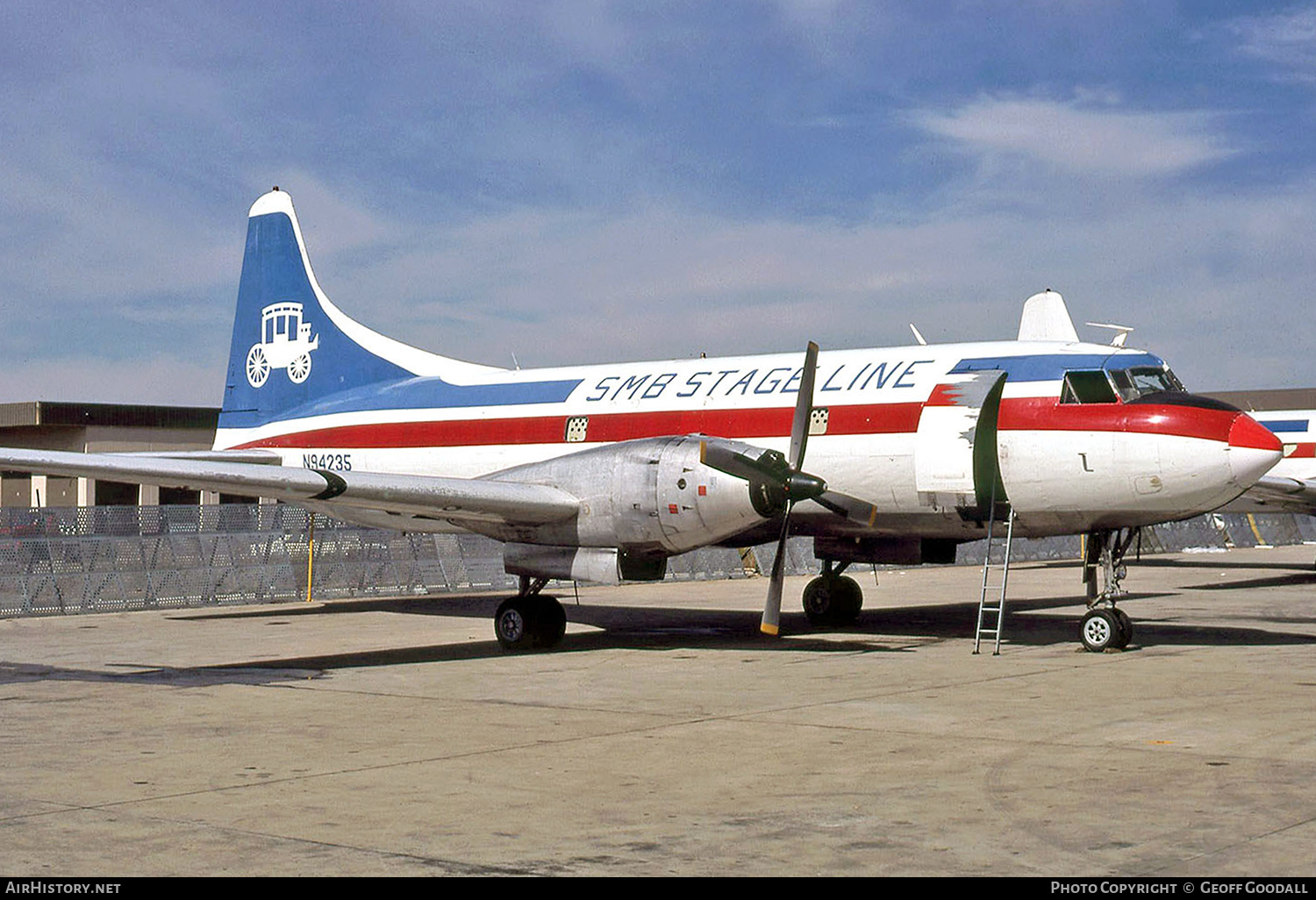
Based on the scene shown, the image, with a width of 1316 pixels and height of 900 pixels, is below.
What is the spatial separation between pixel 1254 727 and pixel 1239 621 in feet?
39.5

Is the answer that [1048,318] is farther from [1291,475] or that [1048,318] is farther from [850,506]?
[850,506]

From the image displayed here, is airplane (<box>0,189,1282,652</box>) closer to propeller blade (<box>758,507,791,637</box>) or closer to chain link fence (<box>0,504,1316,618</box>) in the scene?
propeller blade (<box>758,507,791,637</box>)

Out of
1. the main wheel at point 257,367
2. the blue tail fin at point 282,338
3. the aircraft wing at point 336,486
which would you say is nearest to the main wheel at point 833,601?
the aircraft wing at point 336,486

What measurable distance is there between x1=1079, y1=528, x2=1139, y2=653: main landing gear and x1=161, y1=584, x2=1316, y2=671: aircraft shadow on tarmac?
918 millimetres

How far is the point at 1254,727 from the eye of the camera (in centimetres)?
1182

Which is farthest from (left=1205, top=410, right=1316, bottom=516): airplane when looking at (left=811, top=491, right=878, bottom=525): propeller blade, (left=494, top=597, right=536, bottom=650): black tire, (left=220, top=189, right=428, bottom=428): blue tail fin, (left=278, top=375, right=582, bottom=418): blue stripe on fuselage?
(left=220, top=189, right=428, bottom=428): blue tail fin

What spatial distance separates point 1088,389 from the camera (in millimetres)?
17453

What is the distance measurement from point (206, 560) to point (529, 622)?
11698mm

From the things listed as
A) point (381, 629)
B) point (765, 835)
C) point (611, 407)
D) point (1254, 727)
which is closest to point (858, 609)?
point (611, 407)

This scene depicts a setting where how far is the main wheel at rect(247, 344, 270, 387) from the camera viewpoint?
2575 centimetres

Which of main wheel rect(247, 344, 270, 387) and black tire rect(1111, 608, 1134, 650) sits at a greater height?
main wheel rect(247, 344, 270, 387)

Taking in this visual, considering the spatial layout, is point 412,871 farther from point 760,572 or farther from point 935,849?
point 760,572

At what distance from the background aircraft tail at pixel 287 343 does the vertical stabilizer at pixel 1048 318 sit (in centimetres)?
1524

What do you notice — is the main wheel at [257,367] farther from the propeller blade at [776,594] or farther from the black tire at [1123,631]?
the black tire at [1123,631]
